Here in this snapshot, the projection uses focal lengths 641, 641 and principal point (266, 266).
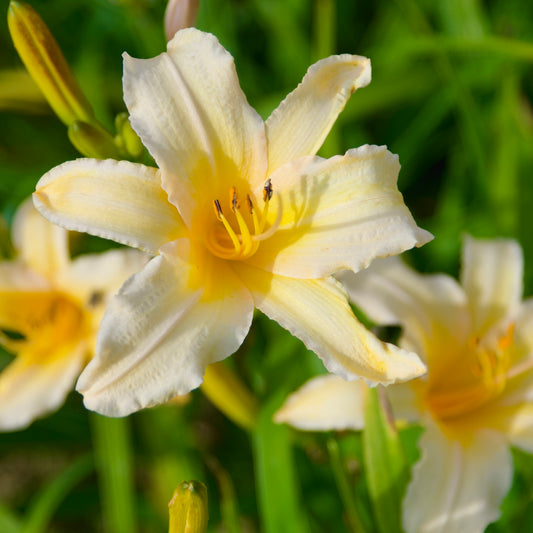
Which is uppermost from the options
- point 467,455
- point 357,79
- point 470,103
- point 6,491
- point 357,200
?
point 357,79

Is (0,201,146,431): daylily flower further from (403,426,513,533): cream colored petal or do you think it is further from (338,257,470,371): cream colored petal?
(403,426,513,533): cream colored petal

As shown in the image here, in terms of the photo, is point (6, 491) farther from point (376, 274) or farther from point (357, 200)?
point (357, 200)

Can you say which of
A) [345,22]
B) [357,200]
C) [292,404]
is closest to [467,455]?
[292,404]

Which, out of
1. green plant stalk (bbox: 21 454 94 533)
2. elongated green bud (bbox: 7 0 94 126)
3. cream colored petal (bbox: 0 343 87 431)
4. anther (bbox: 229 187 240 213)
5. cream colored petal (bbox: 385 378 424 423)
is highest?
elongated green bud (bbox: 7 0 94 126)

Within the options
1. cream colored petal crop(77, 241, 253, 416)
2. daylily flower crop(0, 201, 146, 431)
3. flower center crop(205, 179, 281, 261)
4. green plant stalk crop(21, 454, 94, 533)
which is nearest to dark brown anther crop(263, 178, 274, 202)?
flower center crop(205, 179, 281, 261)

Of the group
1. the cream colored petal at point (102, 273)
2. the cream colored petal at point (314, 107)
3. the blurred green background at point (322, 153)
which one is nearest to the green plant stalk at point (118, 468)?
the blurred green background at point (322, 153)

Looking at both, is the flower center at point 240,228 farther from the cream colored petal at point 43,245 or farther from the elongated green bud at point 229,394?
the cream colored petal at point 43,245
